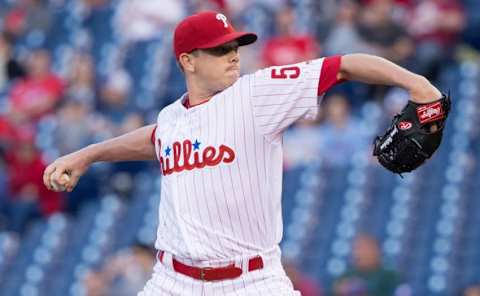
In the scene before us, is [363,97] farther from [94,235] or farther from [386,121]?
[94,235]

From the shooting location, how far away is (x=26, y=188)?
10391mm

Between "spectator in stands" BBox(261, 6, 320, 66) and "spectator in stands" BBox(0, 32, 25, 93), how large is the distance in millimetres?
2555

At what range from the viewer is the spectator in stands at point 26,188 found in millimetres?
10344

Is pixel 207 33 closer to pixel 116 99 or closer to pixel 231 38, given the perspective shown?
pixel 231 38

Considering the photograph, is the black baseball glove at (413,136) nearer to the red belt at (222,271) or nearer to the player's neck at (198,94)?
the red belt at (222,271)

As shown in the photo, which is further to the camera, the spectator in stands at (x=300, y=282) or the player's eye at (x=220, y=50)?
the spectator in stands at (x=300, y=282)

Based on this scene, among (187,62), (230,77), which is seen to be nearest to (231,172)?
(230,77)

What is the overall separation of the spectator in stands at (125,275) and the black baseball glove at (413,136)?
4067 mm

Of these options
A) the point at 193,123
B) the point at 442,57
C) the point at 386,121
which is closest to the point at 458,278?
the point at 386,121

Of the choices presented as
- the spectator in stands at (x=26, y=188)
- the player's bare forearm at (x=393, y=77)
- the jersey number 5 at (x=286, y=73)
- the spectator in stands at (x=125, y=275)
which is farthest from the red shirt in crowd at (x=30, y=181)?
the player's bare forearm at (x=393, y=77)

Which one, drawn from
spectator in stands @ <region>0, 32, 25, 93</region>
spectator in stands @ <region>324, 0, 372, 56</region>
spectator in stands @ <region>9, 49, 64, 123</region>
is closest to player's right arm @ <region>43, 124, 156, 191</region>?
spectator in stands @ <region>324, 0, 372, 56</region>

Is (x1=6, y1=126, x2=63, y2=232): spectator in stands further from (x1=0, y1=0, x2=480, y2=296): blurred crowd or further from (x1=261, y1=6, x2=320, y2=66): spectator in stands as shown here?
(x1=261, y1=6, x2=320, y2=66): spectator in stands

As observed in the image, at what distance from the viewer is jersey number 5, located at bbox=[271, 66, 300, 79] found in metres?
4.63

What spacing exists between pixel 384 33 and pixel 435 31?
40 centimetres
